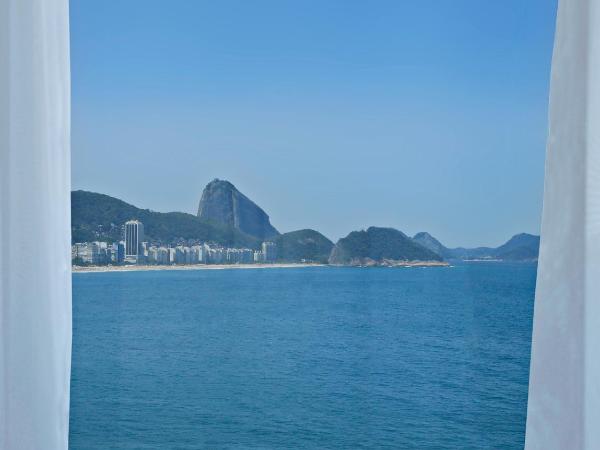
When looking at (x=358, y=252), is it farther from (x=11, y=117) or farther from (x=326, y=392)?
(x=11, y=117)

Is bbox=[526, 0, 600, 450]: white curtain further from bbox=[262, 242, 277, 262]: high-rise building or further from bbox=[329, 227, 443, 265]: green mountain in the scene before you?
bbox=[262, 242, 277, 262]: high-rise building

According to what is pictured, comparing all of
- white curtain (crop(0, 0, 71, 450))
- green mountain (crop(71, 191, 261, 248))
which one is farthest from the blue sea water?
white curtain (crop(0, 0, 71, 450))

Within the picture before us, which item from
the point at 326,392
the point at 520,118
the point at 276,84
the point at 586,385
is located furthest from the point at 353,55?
the point at 586,385

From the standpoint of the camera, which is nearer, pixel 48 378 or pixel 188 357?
pixel 48 378

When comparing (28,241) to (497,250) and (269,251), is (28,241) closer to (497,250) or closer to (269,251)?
(269,251)

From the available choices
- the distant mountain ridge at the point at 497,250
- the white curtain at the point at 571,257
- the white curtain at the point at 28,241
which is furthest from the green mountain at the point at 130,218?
the white curtain at the point at 571,257

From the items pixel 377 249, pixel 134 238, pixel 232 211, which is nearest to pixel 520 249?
pixel 377 249
